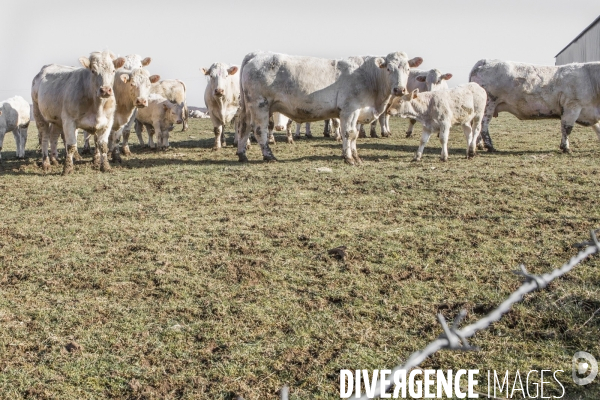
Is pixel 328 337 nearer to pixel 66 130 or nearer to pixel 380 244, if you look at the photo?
pixel 380 244

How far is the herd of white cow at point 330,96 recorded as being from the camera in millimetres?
10969

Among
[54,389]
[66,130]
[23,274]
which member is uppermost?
[66,130]

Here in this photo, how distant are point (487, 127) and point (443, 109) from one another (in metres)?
2.61

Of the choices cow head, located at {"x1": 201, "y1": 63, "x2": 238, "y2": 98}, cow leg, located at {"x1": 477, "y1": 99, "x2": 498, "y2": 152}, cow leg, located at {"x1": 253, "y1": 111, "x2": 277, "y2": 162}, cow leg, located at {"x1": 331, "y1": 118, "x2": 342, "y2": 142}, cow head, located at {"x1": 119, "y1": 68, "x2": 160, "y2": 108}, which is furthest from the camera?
cow leg, located at {"x1": 331, "y1": 118, "x2": 342, "y2": 142}

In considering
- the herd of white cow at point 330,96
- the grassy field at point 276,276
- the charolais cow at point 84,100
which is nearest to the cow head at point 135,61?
the herd of white cow at point 330,96

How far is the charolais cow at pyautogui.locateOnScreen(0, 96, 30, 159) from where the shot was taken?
14594mm

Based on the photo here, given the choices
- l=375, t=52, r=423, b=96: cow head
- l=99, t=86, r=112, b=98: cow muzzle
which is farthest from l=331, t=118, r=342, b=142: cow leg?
l=99, t=86, r=112, b=98: cow muzzle

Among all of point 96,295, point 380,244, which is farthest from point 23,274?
point 380,244

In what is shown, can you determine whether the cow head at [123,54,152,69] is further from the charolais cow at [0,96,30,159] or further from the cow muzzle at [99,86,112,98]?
the charolais cow at [0,96,30,159]

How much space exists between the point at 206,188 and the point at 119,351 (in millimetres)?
5377

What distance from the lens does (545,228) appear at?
22.6 ft

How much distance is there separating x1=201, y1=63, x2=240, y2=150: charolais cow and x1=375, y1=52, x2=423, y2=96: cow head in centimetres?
436

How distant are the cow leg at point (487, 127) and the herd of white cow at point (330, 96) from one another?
1.0 inches

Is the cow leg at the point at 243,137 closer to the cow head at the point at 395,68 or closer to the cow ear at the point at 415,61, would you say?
the cow head at the point at 395,68
